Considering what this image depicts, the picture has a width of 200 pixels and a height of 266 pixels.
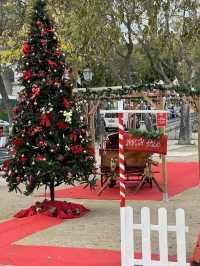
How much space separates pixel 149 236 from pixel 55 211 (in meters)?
4.40

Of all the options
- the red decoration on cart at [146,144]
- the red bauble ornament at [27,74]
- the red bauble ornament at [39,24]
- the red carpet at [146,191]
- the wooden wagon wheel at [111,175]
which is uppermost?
the red bauble ornament at [39,24]

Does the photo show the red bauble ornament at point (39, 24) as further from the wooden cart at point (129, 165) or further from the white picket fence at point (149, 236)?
the white picket fence at point (149, 236)

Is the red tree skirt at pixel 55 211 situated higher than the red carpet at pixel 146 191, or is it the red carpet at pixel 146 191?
the red tree skirt at pixel 55 211

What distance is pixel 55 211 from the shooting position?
10727mm

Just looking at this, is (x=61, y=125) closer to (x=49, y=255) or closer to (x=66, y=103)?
(x=66, y=103)

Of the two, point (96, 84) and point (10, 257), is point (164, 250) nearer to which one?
point (10, 257)

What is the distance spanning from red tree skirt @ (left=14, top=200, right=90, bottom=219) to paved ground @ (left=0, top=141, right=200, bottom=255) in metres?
0.22

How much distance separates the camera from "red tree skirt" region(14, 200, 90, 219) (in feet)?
35.0

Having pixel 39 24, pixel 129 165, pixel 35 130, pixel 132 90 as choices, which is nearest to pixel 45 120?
pixel 35 130

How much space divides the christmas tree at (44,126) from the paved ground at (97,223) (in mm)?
886

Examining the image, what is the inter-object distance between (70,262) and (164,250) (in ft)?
4.80

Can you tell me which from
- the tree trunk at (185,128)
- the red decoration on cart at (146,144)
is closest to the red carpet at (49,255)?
the red decoration on cart at (146,144)

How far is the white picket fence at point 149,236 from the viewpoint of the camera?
6.41 metres

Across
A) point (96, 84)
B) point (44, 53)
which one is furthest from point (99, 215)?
point (96, 84)
